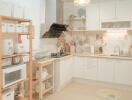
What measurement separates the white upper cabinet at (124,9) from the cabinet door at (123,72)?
117cm

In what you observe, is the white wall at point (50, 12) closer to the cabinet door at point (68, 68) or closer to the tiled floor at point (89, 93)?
the cabinet door at point (68, 68)

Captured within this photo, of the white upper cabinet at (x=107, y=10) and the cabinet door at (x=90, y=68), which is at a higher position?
the white upper cabinet at (x=107, y=10)

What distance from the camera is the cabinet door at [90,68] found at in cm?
468

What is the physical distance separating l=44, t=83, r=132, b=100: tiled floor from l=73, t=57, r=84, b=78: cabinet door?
1.31 ft

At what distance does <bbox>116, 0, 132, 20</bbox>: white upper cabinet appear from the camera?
4.37 m

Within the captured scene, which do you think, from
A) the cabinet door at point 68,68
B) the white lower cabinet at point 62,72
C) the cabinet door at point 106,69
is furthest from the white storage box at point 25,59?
the cabinet door at point 106,69

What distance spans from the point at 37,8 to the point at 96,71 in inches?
90.7

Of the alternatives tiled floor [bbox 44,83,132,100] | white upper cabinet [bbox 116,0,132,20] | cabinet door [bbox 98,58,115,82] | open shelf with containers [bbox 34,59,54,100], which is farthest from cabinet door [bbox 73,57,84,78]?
white upper cabinet [bbox 116,0,132,20]

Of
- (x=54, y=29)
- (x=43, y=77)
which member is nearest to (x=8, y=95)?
(x=43, y=77)

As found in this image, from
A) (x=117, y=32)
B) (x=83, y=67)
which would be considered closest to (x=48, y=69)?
(x=83, y=67)

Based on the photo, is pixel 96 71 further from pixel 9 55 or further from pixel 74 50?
pixel 9 55

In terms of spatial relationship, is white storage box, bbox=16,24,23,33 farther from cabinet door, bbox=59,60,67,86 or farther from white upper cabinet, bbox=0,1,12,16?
cabinet door, bbox=59,60,67,86

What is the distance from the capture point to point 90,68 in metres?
4.74

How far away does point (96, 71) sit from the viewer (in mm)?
4676
